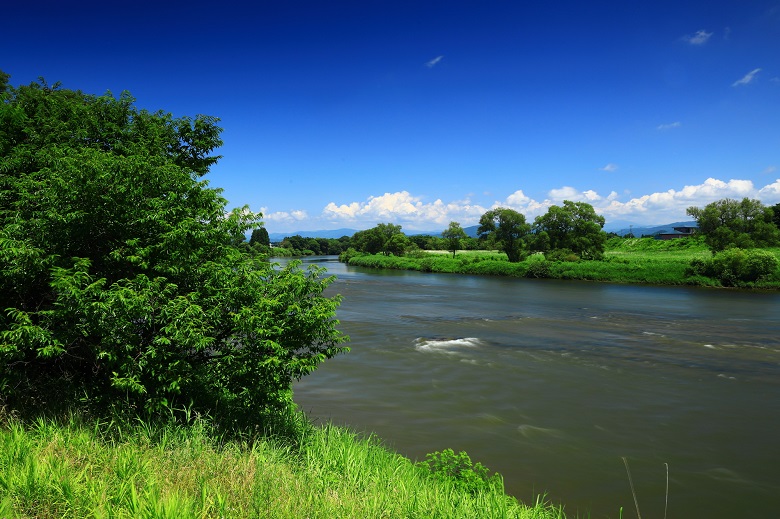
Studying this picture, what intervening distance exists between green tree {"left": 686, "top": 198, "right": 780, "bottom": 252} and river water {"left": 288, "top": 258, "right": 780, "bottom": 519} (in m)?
28.0

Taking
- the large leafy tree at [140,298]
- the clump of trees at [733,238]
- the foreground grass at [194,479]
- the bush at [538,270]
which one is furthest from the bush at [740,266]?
the large leafy tree at [140,298]

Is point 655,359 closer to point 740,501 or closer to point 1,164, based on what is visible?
point 740,501

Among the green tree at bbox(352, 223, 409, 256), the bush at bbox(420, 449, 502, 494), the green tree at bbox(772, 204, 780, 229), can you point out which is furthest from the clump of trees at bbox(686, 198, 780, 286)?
the green tree at bbox(352, 223, 409, 256)

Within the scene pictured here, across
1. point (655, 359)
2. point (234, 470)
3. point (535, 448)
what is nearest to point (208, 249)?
point (234, 470)

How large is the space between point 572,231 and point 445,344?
50897 mm

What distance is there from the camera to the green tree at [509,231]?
76.1 metres

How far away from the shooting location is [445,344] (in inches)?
917

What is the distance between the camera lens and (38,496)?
4934 millimetres

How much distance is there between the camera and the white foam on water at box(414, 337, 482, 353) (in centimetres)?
2228

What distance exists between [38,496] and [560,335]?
2471cm

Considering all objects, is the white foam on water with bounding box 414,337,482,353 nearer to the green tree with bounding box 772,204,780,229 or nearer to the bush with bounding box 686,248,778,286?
the bush with bounding box 686,248,778,286

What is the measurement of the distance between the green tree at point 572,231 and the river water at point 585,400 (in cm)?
3459

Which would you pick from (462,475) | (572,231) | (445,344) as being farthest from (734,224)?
(462,475)

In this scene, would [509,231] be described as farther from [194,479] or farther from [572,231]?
[194,479]
